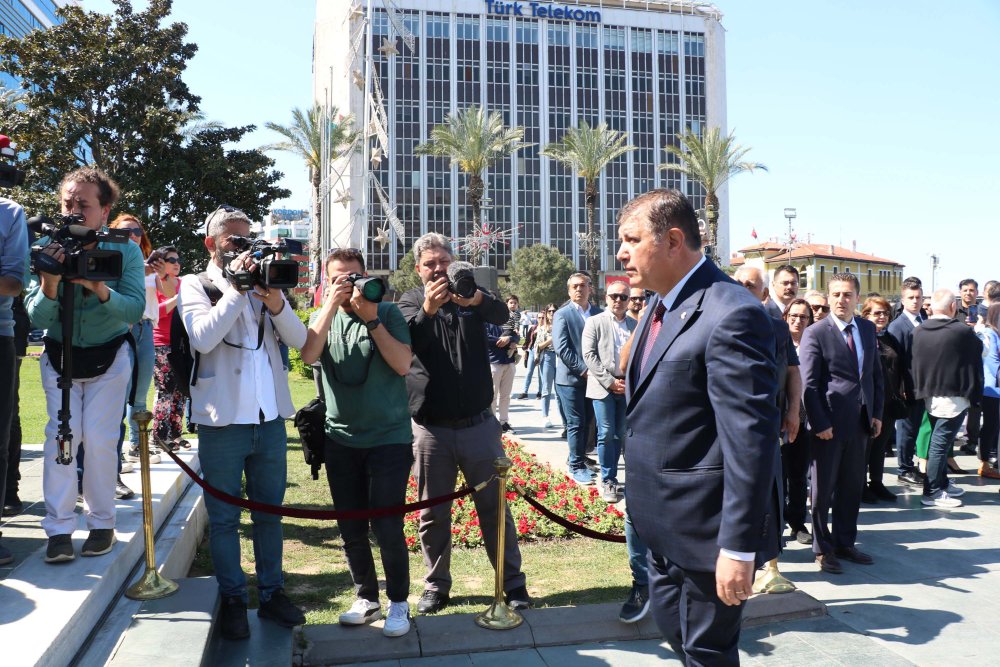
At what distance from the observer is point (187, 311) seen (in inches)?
157

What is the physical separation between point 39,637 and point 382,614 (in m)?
1.95

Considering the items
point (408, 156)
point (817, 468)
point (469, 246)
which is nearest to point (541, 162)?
point (408, 156)

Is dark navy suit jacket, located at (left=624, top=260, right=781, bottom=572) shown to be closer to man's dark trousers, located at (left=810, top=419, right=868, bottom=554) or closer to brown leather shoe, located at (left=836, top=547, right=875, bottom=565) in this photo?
man's dark trousers, located at (left=810, top=419, right=868, bottom=554)

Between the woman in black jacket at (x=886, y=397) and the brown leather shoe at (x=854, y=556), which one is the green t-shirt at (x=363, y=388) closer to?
the brown leather shoe at (x=854, y=556)

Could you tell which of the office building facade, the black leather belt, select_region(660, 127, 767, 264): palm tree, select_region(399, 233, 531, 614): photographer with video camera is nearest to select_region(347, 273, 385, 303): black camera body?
select_region(399, 233, 531, 614): photographer with video camera

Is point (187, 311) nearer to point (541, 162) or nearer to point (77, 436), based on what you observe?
point (77, 436)

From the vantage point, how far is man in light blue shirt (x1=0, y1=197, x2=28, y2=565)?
387cm

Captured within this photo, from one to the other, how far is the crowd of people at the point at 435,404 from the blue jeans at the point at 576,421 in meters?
1.20

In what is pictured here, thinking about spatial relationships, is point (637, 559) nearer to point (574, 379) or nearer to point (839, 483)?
point (839, 483)

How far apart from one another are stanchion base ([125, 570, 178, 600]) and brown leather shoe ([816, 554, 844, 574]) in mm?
4343

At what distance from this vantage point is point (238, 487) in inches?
162

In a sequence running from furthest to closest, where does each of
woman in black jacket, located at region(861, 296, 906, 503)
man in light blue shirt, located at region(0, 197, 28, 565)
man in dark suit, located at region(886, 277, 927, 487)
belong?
man in dark suit, located at region(886, 277, 927, 487)
woman in black jacket, located at region(861, 296, 906, 503)
man in light blue shirt, located at region(0, 197, 28, 565)

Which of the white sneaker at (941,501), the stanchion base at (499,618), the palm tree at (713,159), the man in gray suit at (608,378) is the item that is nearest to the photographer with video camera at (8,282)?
the stanchion base at (499,618)

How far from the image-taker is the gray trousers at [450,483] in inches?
191
